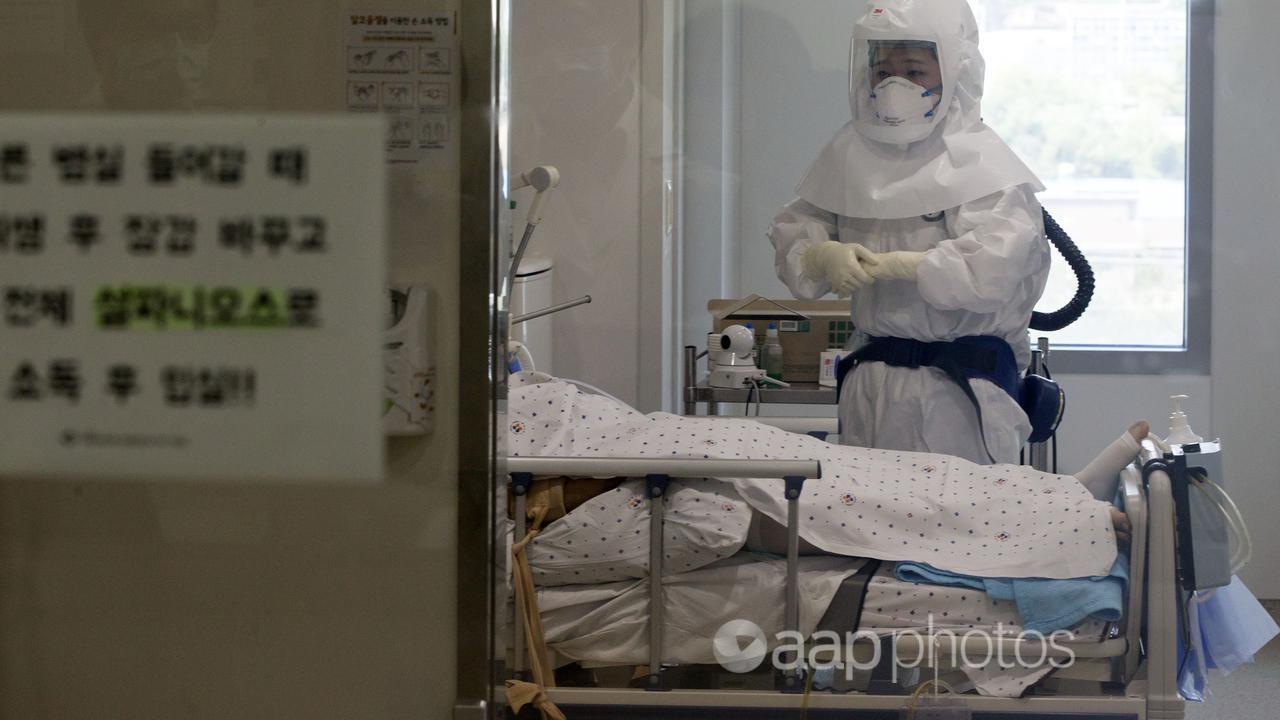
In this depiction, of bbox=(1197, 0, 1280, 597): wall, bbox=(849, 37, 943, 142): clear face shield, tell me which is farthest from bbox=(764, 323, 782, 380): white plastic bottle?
bbox=(1197, 0, 1280, 597): wall

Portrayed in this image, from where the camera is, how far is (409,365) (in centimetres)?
77

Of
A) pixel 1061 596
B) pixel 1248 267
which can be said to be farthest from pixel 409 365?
pixel 1248 267

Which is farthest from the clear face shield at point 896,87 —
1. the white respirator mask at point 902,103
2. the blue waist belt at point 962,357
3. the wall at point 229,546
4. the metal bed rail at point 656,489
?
the wall at point 229,546

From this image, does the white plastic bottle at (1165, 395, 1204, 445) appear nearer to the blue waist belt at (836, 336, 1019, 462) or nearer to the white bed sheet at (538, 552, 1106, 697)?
the blue waist belt at (836, 336, 1019, 462)

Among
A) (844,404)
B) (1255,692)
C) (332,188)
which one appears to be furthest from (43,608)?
(1255,692)

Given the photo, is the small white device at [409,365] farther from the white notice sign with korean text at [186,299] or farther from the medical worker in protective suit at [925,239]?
the medical worker in protective suit at [925,239]

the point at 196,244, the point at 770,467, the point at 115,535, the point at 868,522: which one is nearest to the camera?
the point at 196,244

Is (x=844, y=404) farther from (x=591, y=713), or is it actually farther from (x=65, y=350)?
(x=65, y=350)

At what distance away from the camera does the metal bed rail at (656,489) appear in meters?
1.52

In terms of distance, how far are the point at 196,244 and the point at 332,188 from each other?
0.08 metres

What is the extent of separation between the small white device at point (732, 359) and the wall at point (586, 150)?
0.41 ft

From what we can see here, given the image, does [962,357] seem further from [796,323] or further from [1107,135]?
[1107,135]

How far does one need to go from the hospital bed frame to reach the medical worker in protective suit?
218mm

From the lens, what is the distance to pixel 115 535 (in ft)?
2.43
